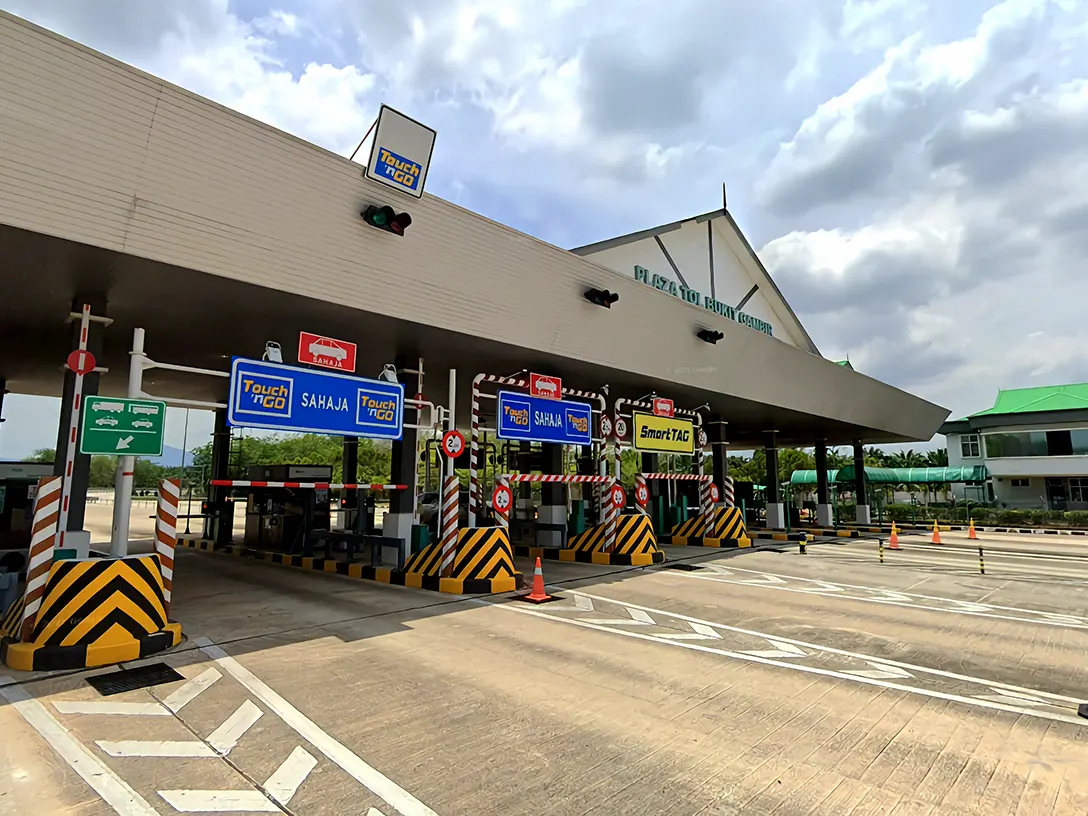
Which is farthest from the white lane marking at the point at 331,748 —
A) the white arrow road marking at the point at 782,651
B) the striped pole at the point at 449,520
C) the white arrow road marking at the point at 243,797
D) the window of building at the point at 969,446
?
the window of building at the point at 969,446

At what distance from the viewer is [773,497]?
27656 millimetres

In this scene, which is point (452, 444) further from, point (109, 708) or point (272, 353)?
point (109, 708)

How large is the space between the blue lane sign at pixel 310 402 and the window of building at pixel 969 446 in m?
44.9

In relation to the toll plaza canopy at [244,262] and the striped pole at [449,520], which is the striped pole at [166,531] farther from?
the striped pole at [449,520]

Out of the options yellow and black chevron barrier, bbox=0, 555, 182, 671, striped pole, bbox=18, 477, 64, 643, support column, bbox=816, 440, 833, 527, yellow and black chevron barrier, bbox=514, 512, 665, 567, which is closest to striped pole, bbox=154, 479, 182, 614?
yellow and black chevron barrier, bbox=0, 555, 182, 671

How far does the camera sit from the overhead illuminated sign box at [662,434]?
1583 centimetres

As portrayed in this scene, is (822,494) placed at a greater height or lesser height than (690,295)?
lesser

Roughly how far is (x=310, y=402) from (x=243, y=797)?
6582 mm

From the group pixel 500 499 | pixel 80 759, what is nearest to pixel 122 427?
pixel 80 759

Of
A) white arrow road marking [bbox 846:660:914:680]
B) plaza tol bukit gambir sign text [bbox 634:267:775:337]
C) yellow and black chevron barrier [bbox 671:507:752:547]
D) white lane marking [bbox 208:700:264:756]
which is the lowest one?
white arrow road marking [bbox 846:660:914:680]

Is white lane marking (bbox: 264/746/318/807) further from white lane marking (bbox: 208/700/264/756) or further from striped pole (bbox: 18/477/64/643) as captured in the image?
striped pole (bbox: 18/477/64/643)

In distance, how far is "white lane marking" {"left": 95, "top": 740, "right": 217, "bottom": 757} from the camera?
4129 millimetres

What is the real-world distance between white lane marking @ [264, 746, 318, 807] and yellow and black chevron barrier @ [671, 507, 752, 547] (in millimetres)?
16204

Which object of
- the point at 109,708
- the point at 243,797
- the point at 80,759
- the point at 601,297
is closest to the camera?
the point at 243,797
